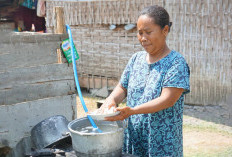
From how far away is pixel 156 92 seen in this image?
1943 millimetres

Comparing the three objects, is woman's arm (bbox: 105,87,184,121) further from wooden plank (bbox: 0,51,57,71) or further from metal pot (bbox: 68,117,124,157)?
wooden plank (bbox: 0,51,57,71)

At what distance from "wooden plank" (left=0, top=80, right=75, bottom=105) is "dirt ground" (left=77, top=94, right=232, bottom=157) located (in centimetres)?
198

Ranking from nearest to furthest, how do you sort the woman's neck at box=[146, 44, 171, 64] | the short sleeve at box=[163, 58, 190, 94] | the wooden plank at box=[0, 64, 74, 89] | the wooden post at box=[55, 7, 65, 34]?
the short sleeve at box=[163, 58, 190, 94] → the woman's neck at box=[146, 44, 171, 64] → the wooden plank at box=[0, 64, 74, 89] → the wooden post at box=[55, 7, 65, 34]

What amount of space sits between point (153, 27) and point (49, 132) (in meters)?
1.15

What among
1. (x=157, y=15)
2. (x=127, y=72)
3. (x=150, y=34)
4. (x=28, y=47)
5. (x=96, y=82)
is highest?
(x=157, y=15)

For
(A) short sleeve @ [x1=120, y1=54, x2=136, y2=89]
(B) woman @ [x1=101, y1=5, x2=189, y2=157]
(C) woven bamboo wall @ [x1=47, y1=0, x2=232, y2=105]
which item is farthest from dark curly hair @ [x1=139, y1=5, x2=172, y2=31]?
(C) woven bamboo wall @ [x1=47, y1=0, x2=232, y2=105]

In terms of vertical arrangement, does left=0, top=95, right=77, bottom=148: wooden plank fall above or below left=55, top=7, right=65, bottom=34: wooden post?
below

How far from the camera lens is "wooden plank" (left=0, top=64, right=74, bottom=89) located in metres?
2.99

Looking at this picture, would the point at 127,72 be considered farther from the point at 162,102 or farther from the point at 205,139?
the point at 205,139

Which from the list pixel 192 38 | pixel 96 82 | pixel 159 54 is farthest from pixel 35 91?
pixel 96 82

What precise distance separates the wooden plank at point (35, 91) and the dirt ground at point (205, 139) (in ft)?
6.49

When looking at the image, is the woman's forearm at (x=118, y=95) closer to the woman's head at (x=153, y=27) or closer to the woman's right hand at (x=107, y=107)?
the woman's right hand at (x=107, y=107)

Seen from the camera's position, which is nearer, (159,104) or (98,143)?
(98,143)

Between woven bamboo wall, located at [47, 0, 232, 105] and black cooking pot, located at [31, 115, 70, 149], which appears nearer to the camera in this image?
black cooking pot, located at [31, 115, 70, 149]
